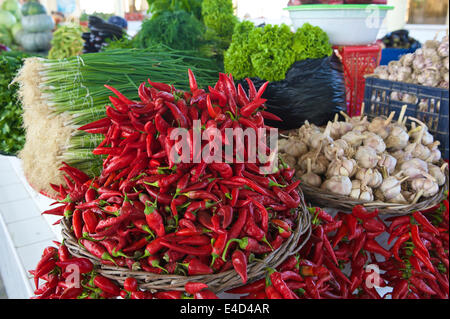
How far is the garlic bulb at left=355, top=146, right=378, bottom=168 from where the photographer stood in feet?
5.57

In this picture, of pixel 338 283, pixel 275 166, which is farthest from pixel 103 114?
pixel 338 283

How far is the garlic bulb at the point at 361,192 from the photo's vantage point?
1.60m

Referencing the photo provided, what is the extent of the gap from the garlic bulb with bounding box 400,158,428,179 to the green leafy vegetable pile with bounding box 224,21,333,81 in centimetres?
84

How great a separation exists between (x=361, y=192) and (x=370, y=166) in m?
0.16

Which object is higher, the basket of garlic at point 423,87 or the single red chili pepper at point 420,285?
the basket of garlic at point 423,87

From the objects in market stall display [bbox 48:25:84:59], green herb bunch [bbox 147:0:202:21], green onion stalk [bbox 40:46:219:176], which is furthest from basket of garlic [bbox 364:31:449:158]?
market stall display [bbox 48:25:84:59]

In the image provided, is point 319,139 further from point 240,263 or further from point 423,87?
point 240,263

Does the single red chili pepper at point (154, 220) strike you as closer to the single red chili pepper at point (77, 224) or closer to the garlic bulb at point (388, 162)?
the single red chili pepper at point (77, 224)

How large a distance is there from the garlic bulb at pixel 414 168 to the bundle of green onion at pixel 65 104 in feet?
4.39

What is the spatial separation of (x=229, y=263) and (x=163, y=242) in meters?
0.21

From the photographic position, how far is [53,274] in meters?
1.24

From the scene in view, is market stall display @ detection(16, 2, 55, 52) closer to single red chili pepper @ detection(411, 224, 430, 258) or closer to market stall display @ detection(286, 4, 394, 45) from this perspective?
market stall display @ detection(286, 4, 394, 45)

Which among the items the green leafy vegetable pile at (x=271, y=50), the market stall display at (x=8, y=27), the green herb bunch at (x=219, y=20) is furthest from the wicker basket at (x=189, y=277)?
the market stall display at (x=8, y=27)

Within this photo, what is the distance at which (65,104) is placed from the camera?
1847 mm
